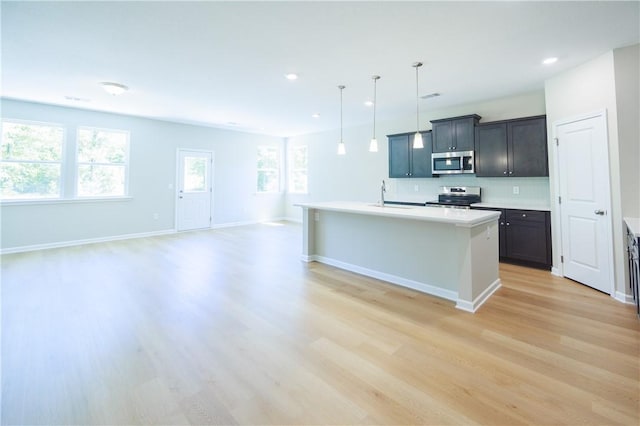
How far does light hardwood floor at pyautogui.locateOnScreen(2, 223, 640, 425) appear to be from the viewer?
5.18ft

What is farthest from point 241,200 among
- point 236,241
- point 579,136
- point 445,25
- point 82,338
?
point 579,136

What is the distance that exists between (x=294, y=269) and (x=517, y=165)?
3.82m

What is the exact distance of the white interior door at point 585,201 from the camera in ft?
10.6

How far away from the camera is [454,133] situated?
5152mm

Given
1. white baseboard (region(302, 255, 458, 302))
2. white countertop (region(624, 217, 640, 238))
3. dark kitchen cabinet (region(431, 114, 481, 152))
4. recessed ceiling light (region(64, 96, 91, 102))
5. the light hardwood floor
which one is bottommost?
the light hardwood floor

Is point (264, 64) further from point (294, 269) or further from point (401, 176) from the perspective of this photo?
point (401, 176)

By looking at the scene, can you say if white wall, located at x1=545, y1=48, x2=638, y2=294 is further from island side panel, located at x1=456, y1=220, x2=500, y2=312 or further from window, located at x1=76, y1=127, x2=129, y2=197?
window, located at x1=76, y1=127, x2=129, y2=197

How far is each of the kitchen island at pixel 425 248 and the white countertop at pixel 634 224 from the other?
1.06 meters

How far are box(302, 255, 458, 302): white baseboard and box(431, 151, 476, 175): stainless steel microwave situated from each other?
8.67 feet

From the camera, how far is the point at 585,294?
3.23 m

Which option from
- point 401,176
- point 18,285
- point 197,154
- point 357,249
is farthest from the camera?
point 197,154

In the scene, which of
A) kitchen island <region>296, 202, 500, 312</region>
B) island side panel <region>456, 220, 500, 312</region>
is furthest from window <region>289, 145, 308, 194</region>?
island side panel <region>456, 220, 500, 312</region>

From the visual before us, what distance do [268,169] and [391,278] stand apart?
649 centimetres

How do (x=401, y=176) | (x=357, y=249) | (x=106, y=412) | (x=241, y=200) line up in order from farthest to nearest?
(x=241, y=200), (x=401, y=176), (x=357, y=249), (x=106, y=412)
